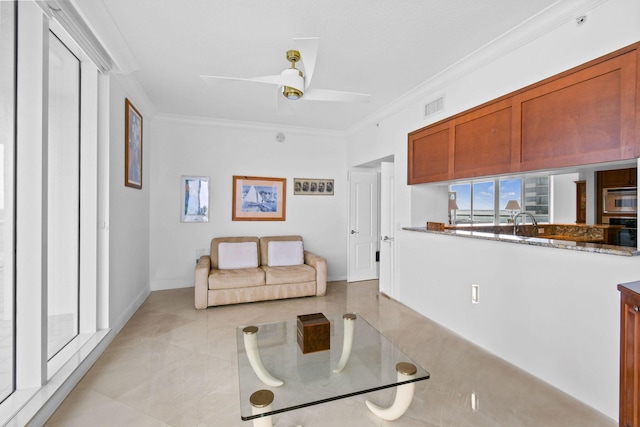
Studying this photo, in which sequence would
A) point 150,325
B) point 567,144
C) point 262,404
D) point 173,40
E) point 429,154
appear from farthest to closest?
point 429,154 → point 150,325 → point 173,40 → point 567,144 → point 262,404

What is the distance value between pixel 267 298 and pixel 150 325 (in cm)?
145

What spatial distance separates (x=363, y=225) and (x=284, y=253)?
60.5 inches

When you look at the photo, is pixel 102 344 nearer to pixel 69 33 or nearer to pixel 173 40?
pixel 69 33

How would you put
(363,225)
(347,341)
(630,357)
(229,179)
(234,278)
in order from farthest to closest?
(363,225)
(229,179)
(234,278)
(347,341)
(630,357)

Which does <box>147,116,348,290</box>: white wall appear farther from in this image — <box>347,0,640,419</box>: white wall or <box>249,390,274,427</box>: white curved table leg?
<box>249,390,274,427</box>: white curved table leg

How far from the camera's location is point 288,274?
4.30 meters

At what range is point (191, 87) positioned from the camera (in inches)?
143

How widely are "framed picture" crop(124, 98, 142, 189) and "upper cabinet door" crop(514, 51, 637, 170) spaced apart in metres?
3.91

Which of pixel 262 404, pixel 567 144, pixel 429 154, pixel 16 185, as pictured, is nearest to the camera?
pixel 262 404

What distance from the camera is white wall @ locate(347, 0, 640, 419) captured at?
189 centimetres

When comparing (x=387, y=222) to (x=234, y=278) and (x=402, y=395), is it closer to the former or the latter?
(x=234, y=278)

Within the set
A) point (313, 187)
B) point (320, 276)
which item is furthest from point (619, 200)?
point (313, 187)

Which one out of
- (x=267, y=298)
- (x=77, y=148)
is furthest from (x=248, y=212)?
(x=77, y=148)

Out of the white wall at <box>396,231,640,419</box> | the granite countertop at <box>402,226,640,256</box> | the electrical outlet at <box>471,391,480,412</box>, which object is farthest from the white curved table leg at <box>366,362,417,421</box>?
the granite countertop at <box>402,226,640,256</box>
